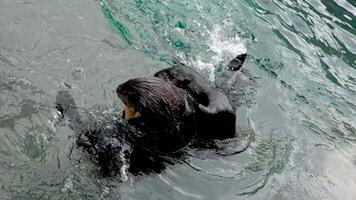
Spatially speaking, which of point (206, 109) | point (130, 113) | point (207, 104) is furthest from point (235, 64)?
point (130, 113)

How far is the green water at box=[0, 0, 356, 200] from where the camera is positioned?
4367 mm

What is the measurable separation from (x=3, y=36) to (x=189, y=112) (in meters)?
2.38

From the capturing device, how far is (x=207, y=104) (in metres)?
4.86

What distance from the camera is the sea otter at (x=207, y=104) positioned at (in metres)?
4.76

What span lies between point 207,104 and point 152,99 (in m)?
0.75

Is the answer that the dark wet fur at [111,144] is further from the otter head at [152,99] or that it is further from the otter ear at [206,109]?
the otter ear at [206,109]

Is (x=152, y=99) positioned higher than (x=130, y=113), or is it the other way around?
(x=152, y=99)

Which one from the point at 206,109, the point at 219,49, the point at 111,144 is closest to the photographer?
the point at 111,144

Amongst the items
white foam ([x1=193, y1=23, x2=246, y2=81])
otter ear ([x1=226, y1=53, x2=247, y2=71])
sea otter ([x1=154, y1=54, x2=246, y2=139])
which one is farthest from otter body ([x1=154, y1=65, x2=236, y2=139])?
white foam ([x1=193, y1=23, x2=246, y2=81])

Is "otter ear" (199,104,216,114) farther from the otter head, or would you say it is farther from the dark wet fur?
the dark wet fur

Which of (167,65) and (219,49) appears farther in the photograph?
(219,49)

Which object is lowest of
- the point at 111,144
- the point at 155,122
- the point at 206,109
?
the point at 111,144

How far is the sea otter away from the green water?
0.29 metres

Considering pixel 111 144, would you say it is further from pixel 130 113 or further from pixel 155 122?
pixel 155 122
